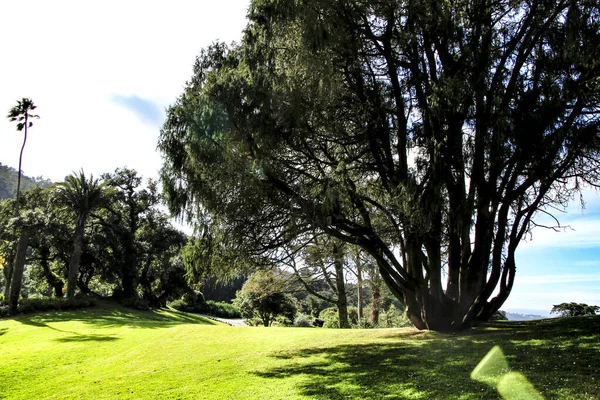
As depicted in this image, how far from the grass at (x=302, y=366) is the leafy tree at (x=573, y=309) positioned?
6.92 meters

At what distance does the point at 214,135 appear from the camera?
8.81 metres

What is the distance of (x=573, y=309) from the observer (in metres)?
15.4

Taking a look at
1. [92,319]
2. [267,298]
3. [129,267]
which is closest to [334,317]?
[267,298]

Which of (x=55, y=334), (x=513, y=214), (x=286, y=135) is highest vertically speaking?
(x=286, y=135)

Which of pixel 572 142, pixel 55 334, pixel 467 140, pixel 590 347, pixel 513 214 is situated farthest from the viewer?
pixel 55 334

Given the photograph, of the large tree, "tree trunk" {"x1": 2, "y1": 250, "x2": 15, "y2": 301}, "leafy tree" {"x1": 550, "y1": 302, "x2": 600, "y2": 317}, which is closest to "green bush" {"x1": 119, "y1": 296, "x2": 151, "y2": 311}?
"tree trunk" {"x1": 2, "y1": 250, "x2": 15, "y2": 301}

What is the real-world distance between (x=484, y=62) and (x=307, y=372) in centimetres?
825

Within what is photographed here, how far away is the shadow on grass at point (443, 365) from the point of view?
5206 millimetres

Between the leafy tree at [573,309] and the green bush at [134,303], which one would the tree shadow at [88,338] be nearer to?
the green bush at [134,303]

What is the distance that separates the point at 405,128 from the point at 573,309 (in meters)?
11.4

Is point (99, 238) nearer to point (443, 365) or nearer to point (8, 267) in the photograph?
point (8, 267)

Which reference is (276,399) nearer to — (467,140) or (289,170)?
(289,170)

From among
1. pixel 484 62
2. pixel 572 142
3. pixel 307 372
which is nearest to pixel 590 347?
pixel 572 142

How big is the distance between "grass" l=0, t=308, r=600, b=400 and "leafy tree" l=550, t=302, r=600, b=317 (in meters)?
6.92
